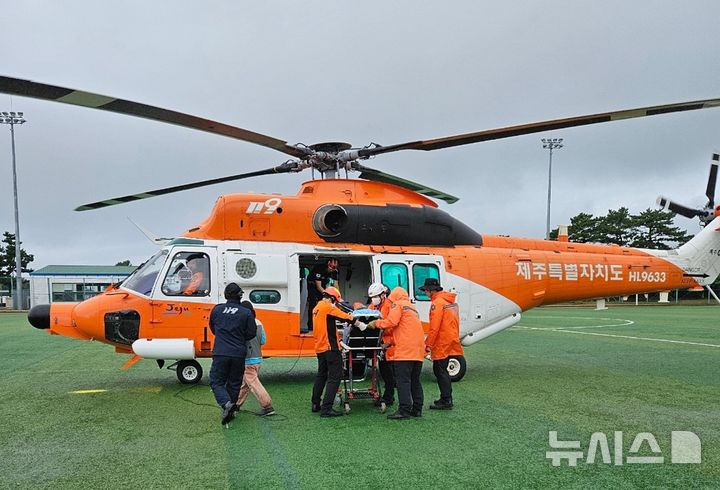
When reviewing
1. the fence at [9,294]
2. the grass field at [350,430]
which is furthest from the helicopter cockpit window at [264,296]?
the fence at [9,294]

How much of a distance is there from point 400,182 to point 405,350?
418cm

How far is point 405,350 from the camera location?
6223 millimetres

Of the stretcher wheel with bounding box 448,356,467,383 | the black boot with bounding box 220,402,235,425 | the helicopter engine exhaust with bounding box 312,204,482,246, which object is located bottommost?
the stretcher wheel with bounding box 448,356,467,383

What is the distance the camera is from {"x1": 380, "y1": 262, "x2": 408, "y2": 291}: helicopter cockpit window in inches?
342

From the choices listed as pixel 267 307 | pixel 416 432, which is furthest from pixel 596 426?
pixel 267 307

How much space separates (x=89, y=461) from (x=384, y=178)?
623 cm

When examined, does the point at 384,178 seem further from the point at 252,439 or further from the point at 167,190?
the point at 252,439

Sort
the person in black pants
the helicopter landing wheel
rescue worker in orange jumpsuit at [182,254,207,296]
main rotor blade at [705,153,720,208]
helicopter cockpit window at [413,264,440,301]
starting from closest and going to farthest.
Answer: rescue worker in orange jumpsuit at [182,254,207,296], the helicopter landing wheel, helicopter cockpit window at [413,264,440,301], the person in black pants, main rotor blade at [705,153,720,208]

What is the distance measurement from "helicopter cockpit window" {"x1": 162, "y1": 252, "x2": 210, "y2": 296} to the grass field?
1.50 m

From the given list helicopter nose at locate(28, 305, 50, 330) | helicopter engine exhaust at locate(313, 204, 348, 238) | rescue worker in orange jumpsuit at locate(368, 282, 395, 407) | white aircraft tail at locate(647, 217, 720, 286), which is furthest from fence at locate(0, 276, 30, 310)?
white aircraft tail at locate(647, 217, 720, 286)

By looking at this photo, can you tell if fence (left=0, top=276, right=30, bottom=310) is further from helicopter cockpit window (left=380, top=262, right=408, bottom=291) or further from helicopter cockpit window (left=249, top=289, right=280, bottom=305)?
helicopter cockpit window (left=380, top=262, right=408, bottom=291)

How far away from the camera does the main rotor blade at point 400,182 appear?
8930mm

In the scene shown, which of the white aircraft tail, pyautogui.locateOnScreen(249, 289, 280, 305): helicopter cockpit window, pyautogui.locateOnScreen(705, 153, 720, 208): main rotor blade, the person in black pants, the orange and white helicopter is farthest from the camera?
the white aircraft tail

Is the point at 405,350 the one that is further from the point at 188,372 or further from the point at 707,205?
the point at 707,205
